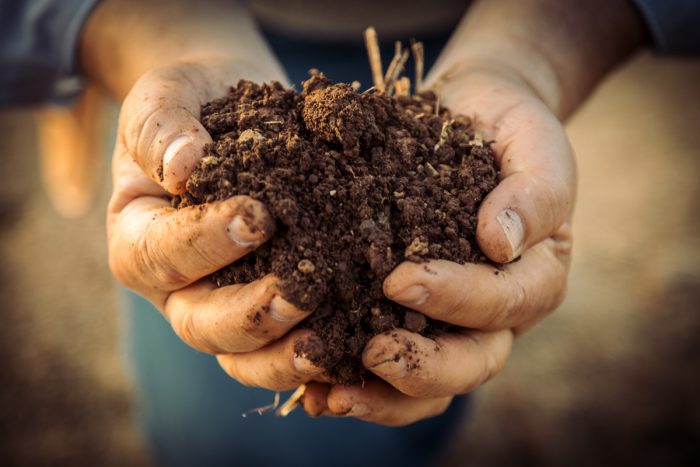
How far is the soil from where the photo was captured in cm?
113

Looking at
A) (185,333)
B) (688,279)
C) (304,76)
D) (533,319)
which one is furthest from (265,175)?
(688,279)

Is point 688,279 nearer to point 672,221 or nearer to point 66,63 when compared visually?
point 672,221

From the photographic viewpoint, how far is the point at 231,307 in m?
1.12

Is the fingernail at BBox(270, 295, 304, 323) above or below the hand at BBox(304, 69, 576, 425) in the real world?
above

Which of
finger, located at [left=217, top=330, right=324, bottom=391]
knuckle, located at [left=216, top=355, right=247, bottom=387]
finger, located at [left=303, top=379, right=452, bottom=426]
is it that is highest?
finger, located at [left=217, top=330, right=324, bottom=391]

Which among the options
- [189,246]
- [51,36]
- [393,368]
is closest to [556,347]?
[393,368]

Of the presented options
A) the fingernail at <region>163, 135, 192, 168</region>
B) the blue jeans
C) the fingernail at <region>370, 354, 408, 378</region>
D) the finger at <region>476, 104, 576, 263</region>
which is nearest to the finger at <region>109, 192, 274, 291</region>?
the fingernail at <region>163, 135, 192, 168</region>

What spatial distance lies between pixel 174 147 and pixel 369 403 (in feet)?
2.22

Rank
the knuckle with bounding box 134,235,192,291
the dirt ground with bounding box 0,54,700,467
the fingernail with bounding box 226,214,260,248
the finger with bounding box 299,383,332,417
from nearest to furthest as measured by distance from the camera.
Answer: the fingernail with bounding box 226,214,260,248
the knuckle with bounding box 134,235,192,291
the finger with bounding box 299,383,332,417
the dirt ground with bounding box 0,54,700,467

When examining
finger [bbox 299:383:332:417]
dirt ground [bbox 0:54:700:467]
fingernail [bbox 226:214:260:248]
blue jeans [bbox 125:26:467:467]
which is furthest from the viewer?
dirt ground [bbox 0:54:700:467]

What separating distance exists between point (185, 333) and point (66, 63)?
1176 millimetres

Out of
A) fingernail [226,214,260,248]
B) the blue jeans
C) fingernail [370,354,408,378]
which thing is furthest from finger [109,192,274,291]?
the blue jeans

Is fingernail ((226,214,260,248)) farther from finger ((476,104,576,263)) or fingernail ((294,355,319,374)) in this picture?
finger ((476,104,576,263))

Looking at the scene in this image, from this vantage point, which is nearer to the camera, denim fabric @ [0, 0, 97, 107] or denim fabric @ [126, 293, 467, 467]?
denim fabric @ [0, 0, 97, 107]
